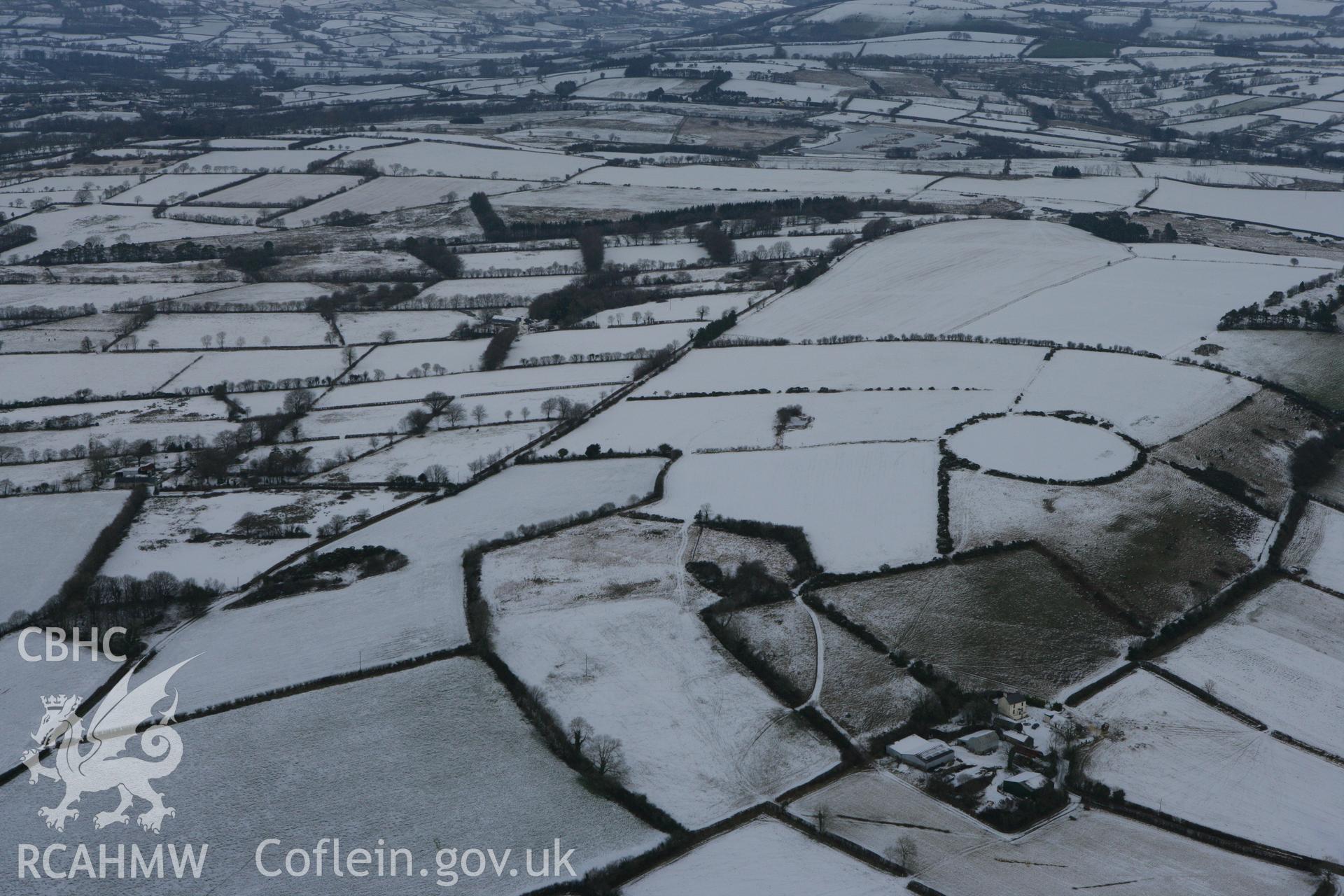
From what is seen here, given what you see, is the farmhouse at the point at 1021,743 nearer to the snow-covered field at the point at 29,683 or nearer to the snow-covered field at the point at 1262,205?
the snow-covered field at the point at 29,683

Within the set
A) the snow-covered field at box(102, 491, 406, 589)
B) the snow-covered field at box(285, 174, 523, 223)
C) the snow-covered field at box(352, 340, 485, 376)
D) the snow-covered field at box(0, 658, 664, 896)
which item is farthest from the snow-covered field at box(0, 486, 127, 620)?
the snow-covered field at box(285, 174, 523, 223)

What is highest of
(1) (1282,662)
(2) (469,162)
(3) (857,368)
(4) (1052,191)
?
(2) (469,162)

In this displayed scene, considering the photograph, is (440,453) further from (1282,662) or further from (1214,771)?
(1214,771)

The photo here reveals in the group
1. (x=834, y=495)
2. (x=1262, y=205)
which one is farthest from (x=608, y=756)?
(x=1262, y=205)

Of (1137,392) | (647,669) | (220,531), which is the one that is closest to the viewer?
(647,669)

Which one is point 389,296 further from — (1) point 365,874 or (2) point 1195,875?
(2) point 1195,875

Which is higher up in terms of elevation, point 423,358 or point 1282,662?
point 423,358

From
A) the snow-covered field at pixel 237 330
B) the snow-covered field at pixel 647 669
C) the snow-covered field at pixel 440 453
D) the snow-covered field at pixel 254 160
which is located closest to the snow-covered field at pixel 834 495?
the snow-covered field at pixel 647 669

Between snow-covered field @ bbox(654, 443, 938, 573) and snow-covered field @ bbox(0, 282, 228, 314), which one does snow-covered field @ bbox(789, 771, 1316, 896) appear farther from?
snow-covered field @ bbox(0, 282, 228, 314)
